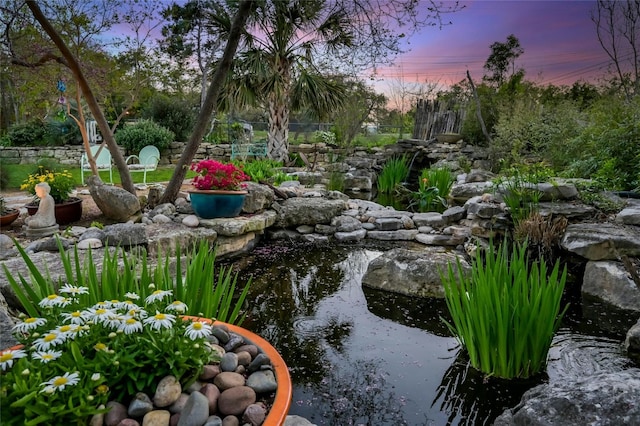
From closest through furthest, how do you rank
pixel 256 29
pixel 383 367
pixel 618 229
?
pixel 383 367
pixel 618 229
pixel 256 29

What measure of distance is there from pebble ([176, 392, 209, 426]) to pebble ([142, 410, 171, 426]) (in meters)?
0.04

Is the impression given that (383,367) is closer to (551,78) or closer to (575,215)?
(575,215)

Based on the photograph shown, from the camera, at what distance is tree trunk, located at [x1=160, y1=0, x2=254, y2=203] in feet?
12.9

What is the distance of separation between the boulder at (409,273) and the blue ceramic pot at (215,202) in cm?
169

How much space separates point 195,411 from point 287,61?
9.21 metres

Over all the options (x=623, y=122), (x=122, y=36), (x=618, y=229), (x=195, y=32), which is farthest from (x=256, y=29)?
(x=618, y=229)

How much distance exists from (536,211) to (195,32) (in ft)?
39.2

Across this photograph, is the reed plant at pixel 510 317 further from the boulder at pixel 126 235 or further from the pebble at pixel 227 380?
the boulder at pixel 126 235

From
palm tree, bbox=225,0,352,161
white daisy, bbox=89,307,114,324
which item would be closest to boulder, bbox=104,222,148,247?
white daisy, bbox=89,307,114,324

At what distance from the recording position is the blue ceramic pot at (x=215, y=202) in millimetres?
4211

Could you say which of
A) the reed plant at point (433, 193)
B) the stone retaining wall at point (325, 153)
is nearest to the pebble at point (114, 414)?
the reed plant at point (433, 193)

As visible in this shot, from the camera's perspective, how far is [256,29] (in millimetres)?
9047

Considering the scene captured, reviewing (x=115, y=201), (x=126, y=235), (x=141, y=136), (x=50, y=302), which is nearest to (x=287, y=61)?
(x=141, y=136)

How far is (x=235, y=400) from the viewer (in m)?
1.01
